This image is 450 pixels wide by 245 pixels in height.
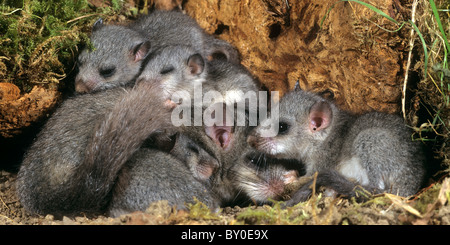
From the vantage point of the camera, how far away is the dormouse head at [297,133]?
4.50 m

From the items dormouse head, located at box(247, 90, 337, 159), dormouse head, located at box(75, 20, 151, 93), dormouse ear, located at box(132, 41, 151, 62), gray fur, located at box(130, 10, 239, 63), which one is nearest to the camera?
dormouse head, located at box(247, 90, 337, 159)

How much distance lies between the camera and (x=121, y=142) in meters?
3.84

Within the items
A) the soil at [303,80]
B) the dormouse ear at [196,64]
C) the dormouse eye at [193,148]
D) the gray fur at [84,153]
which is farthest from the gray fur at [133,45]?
the dormouse eye at [193,148]

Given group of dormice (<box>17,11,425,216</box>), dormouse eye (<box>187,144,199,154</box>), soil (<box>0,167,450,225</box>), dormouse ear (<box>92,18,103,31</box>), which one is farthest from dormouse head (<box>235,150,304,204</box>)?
dormouse ear (<box>92,18,103,31</box>)

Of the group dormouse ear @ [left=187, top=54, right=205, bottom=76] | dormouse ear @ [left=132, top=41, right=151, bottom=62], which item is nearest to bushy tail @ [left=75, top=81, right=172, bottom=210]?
dormouse ear @ [left=187, top=54, right=205, bottom=76]

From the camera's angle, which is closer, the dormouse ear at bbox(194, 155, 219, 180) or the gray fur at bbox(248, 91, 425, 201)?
the gray fur at bbox(248, 91, 425, 201)

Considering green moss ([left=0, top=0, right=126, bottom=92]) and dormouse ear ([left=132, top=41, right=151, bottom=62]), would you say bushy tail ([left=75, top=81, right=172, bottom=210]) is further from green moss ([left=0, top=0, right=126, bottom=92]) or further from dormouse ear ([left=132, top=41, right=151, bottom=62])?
dormouse ear ([left=132, top=41, right=151, bottom=62])

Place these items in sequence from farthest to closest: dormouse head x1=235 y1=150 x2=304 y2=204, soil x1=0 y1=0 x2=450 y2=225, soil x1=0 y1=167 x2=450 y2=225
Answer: dormouse head x1=235 y1=150 x2=304 y2=204, soil x1=0 y1=0 x2=450 y2=225, soil x1=0 y1=167 x2=450 y2=225

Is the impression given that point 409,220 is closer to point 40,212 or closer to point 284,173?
point 284,173

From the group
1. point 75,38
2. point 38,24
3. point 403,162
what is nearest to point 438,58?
point 403,162

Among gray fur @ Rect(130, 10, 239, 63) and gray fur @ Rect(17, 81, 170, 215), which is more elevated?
gray fur @ Rect(130, 10, 239, 63)

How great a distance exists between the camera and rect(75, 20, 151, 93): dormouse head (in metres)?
5.02

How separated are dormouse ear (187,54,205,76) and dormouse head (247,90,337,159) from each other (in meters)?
1.20

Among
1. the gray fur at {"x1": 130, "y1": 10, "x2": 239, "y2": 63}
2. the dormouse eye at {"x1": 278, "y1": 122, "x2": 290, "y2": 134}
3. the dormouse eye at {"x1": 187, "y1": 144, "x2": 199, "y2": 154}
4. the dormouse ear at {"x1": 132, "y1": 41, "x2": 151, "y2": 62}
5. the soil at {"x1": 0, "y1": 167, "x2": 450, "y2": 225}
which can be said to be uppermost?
the gray fur at {"x1": 130, "y1": 10, "x2": 239, "y2": 63}
